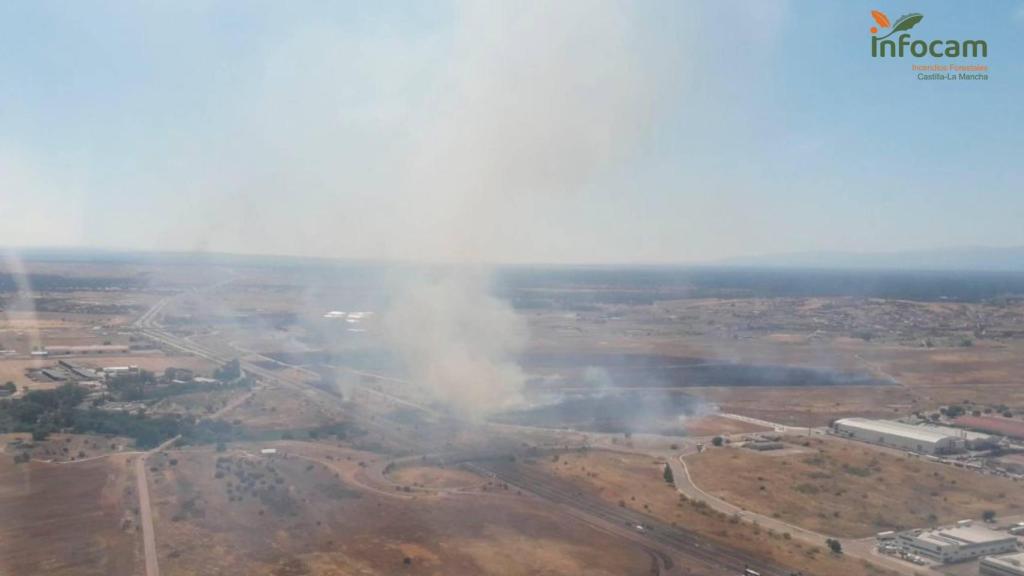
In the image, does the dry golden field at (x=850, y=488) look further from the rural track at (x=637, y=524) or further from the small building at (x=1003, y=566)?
the rural track at (x=637, y=524)

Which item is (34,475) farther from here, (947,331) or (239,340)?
(947,331)

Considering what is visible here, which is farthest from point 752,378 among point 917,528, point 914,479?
point 917,528

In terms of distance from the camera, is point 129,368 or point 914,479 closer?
point 914,479

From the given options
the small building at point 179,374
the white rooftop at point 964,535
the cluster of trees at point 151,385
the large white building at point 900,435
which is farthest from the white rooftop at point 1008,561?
the small building at point 179,374

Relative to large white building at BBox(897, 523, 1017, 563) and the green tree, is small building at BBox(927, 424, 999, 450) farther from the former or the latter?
the green tree

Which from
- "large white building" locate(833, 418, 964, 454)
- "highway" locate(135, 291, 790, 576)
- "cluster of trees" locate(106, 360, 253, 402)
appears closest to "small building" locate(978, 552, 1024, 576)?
"highway" locate(135, 291, 790, 576)

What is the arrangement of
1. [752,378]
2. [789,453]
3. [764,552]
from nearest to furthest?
[764,552], [789,453], [752,378]
